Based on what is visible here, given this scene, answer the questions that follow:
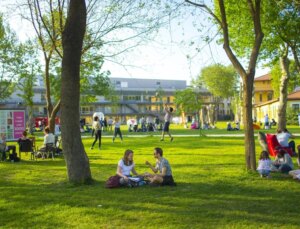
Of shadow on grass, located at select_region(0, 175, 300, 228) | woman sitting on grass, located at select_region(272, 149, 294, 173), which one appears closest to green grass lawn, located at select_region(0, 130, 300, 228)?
shadow on grass, located at select_region(0, 175, 300, 228)

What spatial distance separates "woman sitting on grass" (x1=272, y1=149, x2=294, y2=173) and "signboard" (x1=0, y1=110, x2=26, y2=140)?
23155mm

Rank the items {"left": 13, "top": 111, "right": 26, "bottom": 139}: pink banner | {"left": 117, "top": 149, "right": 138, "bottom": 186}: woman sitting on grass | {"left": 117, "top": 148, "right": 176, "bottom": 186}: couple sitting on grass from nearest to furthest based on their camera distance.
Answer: {"left": 117, "top": 148, "right": 176, "bottom": 186}: couple sitting on grass, {"left": 117, "top": 149, "right": 138, "bottom": 186}: woman sitting on grass, {"left": 13, "top": 111, "right": 26, "bottom": 139}: pink banner

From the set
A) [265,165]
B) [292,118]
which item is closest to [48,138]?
[265,165]

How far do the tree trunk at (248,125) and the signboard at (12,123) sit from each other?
22.7m

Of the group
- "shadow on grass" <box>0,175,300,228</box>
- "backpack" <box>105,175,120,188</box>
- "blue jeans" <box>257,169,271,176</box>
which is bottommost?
"shadow on grass" <box>0,175,300,228</box>

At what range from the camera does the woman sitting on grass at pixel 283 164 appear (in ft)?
35.4

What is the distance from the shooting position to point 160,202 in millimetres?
7605

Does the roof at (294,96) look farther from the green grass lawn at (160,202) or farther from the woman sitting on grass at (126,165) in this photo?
the woman sitting on grass at (126,165)

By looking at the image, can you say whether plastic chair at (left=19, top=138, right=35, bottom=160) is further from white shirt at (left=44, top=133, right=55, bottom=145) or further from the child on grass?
the child on grass

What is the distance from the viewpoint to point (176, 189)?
8.88m

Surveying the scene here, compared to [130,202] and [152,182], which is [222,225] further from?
[152,182]

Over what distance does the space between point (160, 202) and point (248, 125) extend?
4516mm

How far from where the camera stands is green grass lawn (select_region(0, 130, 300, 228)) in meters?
6.32

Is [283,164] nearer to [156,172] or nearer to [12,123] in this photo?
[156,172]
